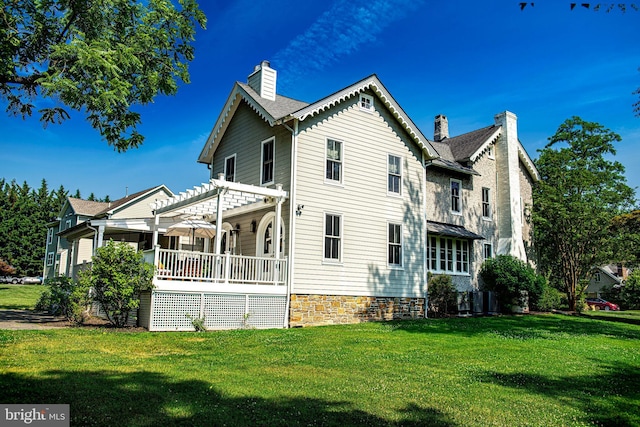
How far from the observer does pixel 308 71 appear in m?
16.5

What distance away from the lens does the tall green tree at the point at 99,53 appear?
11.6 meters

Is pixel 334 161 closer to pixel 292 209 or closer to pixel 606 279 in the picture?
pixel 292 209

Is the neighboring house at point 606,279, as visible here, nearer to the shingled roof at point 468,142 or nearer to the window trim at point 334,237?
the shingled roof at point 468,142

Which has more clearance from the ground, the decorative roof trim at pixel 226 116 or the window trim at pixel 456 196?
the decorative roof trim at pixel 226 116

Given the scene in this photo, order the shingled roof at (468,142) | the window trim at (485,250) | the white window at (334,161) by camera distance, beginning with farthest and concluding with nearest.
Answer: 1. the shingled roof at (468,142)
2. the window trim at (485,250)
3. the white window at (334,161)

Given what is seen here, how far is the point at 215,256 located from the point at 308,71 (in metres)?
7.18

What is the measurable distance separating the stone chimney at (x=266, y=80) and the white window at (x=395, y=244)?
6735 mm

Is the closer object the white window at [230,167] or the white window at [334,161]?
the white window at [334,161]

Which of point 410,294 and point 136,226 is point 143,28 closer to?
point 136,226

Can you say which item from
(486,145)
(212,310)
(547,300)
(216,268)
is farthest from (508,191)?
(212,310)

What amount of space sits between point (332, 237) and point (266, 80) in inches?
264

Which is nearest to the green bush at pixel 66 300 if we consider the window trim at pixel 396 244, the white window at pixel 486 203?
the window trim at pixel 396 244

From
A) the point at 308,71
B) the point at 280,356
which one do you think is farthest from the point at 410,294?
the point at 280,356

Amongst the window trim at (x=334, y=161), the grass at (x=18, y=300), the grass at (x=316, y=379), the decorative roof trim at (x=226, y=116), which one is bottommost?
the grass at (x=316, y=379)
